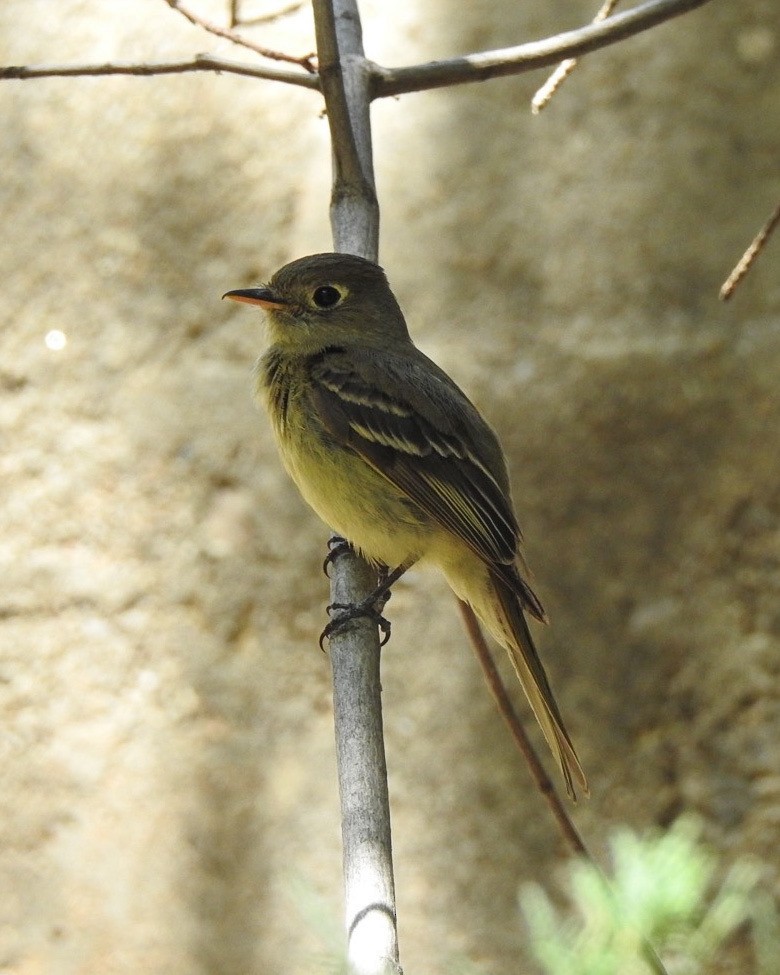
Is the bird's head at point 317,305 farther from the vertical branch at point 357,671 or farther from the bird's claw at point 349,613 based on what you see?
the bird's claw at point 349,613

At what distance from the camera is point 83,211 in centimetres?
501

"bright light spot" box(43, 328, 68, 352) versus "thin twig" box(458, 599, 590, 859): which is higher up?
"bright light spot" box(43, 328, 68, 352)

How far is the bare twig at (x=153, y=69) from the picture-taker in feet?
9.58

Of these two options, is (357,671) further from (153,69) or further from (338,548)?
(153,69)

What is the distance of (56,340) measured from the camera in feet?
16.0

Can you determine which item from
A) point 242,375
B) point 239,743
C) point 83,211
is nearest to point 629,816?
point 239,743

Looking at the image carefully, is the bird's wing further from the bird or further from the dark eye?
the dark eye

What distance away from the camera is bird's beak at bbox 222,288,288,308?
355 cm

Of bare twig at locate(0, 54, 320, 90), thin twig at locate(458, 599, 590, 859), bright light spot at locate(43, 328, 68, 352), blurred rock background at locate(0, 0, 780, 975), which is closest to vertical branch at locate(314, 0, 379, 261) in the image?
bare twig at locate(0, 54, 320, 90)

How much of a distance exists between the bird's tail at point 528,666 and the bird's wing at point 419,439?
0.43 ft

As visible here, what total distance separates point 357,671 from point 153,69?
1.42 metres

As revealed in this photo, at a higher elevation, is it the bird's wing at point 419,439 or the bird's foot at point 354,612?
the bird's wing at point 419,439

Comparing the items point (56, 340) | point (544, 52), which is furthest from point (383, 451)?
point (56, 340)

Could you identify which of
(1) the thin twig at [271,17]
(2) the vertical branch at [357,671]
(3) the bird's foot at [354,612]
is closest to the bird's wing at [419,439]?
(2) the vertical branch at [357,671]
